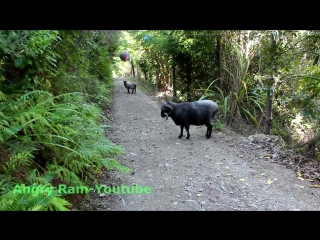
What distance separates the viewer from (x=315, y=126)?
583cm

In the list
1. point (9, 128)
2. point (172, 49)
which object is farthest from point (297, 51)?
point (9, 128)

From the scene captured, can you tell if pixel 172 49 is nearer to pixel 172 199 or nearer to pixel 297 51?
pixel 297 51

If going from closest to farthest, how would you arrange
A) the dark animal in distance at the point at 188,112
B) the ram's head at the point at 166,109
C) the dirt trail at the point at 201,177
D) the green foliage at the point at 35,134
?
the green foliage at the point at 35,134 < the dirt trail at the point at 201,177 < the ram's head at the point at 166,109 < the dark animal in distance at the point at 188,112

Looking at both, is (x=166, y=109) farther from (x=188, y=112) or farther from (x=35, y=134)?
(x=35, y=134)

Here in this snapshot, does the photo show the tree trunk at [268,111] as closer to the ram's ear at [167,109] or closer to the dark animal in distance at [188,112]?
the dark animal in distance at [188,112]

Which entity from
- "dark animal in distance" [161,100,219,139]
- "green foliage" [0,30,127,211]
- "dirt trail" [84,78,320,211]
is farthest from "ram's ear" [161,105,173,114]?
"green foliage" [0,30,127,211]

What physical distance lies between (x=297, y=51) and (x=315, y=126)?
167 centimetres

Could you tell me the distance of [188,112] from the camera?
5934mm

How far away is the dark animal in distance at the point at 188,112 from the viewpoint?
19.1 ft

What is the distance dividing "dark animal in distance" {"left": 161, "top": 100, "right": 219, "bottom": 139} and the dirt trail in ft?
1.45

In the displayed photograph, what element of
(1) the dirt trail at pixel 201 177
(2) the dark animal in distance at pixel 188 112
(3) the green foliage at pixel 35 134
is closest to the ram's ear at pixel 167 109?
(2) the dark animal in distance at pixel 188 112

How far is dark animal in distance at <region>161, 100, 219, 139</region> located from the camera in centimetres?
581

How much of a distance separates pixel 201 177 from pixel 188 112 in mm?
2132

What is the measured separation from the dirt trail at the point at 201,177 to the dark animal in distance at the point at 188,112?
44 cm
